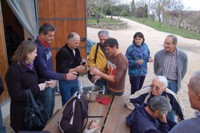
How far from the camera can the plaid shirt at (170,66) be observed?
343 cm

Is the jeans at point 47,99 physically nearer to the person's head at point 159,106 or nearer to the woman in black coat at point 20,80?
the woman in black coat at point 20,80

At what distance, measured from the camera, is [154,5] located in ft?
104

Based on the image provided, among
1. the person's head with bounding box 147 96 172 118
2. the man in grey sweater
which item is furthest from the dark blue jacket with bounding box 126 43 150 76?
the person's head with bounding box 147 96 172 118

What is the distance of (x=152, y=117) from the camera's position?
2.16m

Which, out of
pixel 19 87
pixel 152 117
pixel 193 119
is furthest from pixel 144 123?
pixel 19 87

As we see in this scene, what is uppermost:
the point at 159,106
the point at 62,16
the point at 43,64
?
the point at 62,16

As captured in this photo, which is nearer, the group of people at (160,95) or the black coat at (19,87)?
the group of people at (160,95)

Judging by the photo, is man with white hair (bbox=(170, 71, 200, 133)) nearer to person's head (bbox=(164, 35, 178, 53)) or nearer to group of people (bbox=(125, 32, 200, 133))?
group of people (bbox=(125, 32, 200, 133))

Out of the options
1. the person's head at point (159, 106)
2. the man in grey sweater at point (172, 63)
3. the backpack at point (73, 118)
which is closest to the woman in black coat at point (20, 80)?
the backpack at point (73, 118)

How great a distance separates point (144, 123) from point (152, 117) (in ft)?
0.59

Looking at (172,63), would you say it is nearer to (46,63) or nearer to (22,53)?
(46,63)

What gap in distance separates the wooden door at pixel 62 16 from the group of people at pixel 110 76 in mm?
2441

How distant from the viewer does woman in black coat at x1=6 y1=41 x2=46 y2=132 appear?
2285 mm

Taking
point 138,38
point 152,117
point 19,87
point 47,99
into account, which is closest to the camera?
point 152,117
